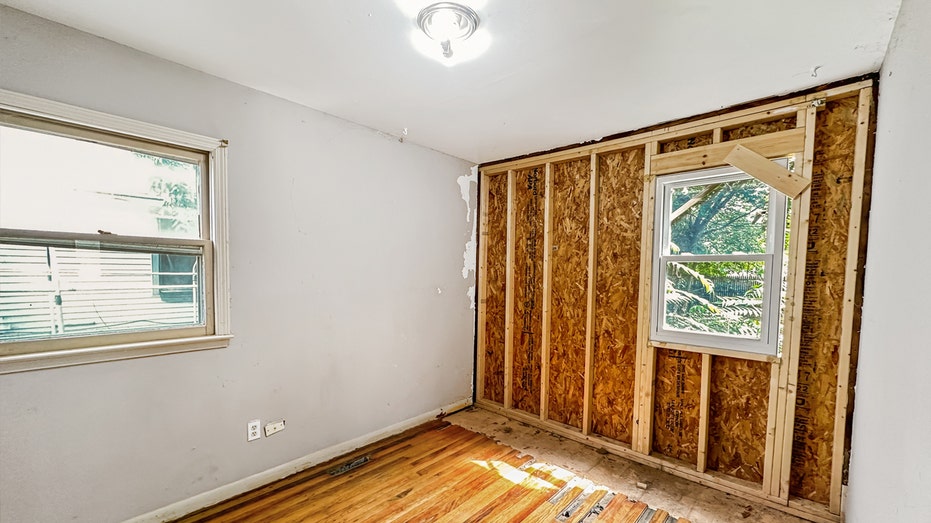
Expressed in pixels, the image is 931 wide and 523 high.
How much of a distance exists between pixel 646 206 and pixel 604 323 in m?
0.99

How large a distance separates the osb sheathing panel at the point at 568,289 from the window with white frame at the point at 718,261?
0.61m

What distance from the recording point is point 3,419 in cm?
156

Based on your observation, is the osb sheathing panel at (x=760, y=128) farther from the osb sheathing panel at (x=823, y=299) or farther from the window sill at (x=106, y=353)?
the window sill at (x=106, y=353)

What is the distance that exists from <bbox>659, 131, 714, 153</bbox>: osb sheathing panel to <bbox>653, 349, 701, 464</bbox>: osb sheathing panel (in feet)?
4.91

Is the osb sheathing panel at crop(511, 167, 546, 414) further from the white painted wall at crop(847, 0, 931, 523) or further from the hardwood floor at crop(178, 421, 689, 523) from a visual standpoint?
the white painted wall at crop(847, 0, 931, 523)

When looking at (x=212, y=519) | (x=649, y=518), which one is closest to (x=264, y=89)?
(x=212, y=519)

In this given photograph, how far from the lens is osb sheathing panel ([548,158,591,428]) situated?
10.1ft

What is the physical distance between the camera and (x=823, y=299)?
2.09 metres

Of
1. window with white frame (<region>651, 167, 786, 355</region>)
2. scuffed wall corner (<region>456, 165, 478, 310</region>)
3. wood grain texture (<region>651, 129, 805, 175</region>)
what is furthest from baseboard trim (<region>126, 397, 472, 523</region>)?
wood grain texture (<region>651, 129, 805, 175</region>)

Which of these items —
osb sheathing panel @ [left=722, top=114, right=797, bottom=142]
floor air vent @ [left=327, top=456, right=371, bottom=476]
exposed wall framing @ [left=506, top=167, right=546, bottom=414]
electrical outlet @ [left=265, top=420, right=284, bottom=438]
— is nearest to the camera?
osb sheathing panel @ [left=722, top=114, right=797, bottom=142]

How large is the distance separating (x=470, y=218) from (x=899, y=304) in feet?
9.71

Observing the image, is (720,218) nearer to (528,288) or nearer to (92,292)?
(528,288)

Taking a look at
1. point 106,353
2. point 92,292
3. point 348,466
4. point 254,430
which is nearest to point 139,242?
point 92,292

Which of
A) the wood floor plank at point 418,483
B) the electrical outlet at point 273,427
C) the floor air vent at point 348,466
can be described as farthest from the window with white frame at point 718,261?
the electrical outlet at point 273,427
